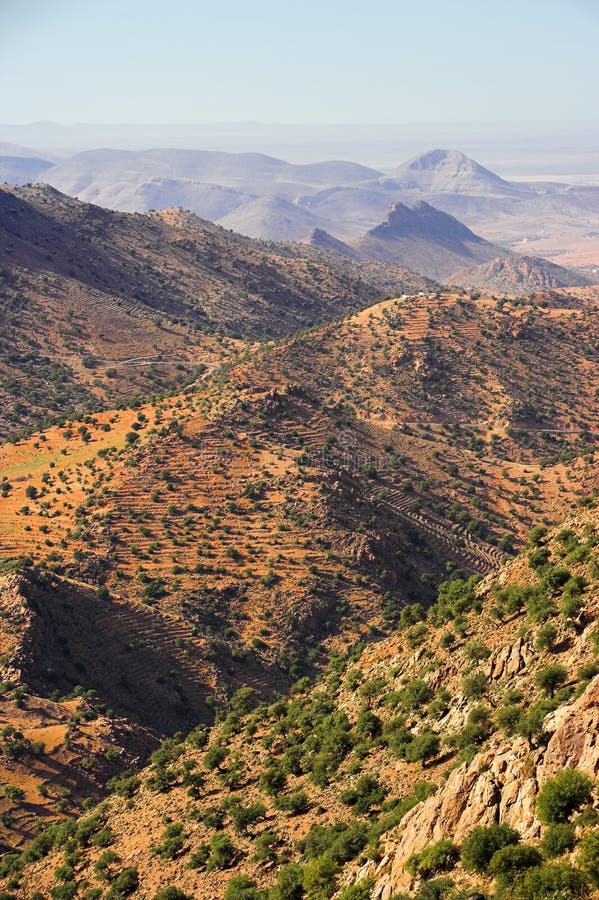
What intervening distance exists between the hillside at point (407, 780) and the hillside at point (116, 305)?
77.9 metres

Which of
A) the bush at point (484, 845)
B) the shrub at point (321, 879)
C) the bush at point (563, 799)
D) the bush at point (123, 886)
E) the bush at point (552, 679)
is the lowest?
the bush at point (123, 886)

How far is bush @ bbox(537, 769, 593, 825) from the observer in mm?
19328

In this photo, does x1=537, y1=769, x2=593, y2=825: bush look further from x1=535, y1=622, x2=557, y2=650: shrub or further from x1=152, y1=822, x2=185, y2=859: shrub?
x1=152, y1=822, x2=185, y2=859: shrub

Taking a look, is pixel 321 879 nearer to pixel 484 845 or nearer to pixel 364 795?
pixel 364 795

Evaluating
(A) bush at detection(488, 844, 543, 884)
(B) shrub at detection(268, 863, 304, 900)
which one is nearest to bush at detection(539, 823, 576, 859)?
(A) bush at detection(488, 844, 543, 884)

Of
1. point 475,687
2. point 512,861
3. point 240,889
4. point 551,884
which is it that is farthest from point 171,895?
point 551,884

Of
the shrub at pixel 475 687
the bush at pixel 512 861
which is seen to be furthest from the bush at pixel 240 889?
the bush at pixel 512 861

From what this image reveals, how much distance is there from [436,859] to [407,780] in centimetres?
809

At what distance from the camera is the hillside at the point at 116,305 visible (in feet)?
Answer: 416

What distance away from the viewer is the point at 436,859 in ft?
67.5

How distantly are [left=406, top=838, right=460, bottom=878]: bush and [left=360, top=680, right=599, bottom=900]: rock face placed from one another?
276 mm

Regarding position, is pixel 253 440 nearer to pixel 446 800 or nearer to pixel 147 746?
pixel 147 746

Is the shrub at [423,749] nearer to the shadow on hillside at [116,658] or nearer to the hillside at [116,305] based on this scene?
the shadow on hillside at [116,658]

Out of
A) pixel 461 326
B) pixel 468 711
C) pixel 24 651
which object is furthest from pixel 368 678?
pixel 461 326
